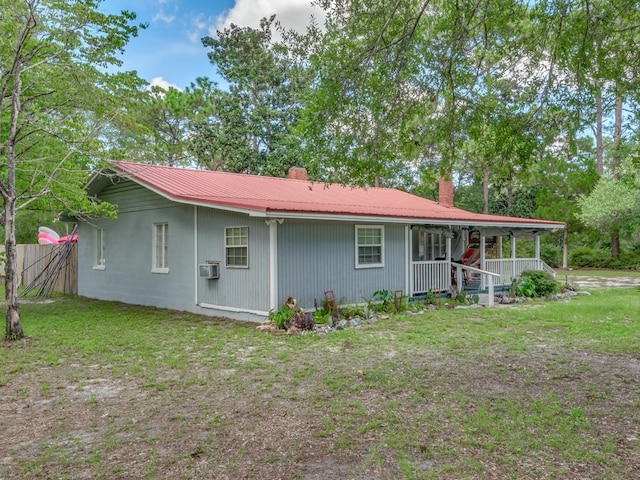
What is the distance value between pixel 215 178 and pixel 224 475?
1071 centimetres

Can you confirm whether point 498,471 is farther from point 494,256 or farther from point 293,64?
point 494,256

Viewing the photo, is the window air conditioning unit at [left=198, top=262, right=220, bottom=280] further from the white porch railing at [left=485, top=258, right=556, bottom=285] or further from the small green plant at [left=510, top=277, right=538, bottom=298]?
the small green plant at [left=510, top=277, right=538, bottom=298]

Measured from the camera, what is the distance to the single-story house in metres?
9.35

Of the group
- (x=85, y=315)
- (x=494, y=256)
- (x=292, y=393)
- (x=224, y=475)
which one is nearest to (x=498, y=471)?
(x=224, y=475)

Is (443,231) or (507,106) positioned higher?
(507,106)

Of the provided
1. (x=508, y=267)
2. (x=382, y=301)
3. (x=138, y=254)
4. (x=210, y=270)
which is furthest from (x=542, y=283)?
(x=138, y=254)

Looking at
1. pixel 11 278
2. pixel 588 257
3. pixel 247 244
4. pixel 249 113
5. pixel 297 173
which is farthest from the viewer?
pixel 588 257

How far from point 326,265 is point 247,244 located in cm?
176

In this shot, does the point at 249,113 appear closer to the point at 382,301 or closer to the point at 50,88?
the point at 50,88

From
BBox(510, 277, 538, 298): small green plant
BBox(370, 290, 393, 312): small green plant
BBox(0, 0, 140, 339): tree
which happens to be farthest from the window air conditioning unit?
BBox(510, 277, 538, 298): small green plant

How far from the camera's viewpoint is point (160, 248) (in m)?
11.7

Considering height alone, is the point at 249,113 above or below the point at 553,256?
above

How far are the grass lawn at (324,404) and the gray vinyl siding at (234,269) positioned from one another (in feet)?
4.18

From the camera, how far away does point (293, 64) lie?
673 centimetres
